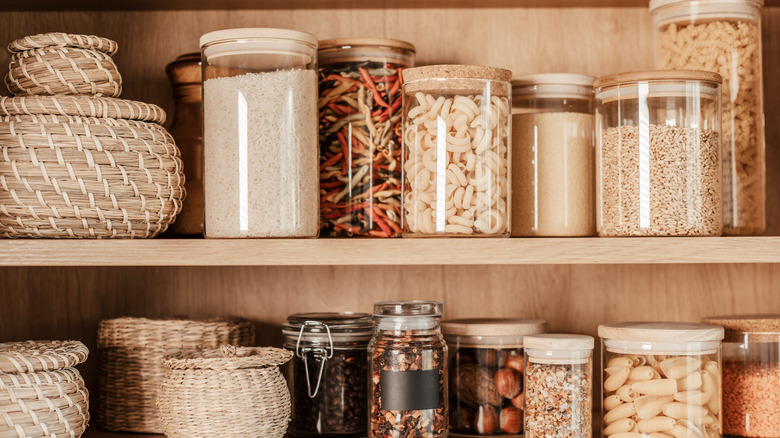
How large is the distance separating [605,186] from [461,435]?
1.34 feet

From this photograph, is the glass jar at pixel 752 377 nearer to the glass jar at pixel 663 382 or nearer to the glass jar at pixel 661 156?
the glass jar at pixel 663 382

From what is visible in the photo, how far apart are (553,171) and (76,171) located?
632 mm

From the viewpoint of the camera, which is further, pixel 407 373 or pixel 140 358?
pixel 140 358

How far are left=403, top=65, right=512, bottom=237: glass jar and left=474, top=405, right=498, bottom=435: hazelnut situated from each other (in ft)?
0.86

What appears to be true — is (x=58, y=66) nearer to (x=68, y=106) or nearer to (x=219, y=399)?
(x=68, y=106)

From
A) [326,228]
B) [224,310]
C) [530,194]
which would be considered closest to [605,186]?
[530,194]

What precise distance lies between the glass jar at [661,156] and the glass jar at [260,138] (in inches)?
15.7

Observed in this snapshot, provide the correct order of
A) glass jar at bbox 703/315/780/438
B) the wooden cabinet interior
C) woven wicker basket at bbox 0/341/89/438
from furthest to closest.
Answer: the wooden cabinet interior, glass jar at bbox 703/315/780/438, woven wicker basket at bbox 0/341/89/438

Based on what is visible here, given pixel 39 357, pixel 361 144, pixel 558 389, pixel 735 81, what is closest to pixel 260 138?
pixel 361 144

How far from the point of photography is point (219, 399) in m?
0.98

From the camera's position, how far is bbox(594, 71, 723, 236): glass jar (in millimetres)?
988

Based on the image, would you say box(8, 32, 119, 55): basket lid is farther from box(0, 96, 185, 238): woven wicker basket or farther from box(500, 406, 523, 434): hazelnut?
box(500, 406, 523, 434): hazelnut

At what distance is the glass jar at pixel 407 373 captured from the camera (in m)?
0.99

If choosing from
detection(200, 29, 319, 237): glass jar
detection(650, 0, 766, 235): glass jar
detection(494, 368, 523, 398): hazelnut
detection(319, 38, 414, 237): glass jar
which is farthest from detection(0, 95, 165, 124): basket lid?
detection(650, 0, 766, 235): glass jar
